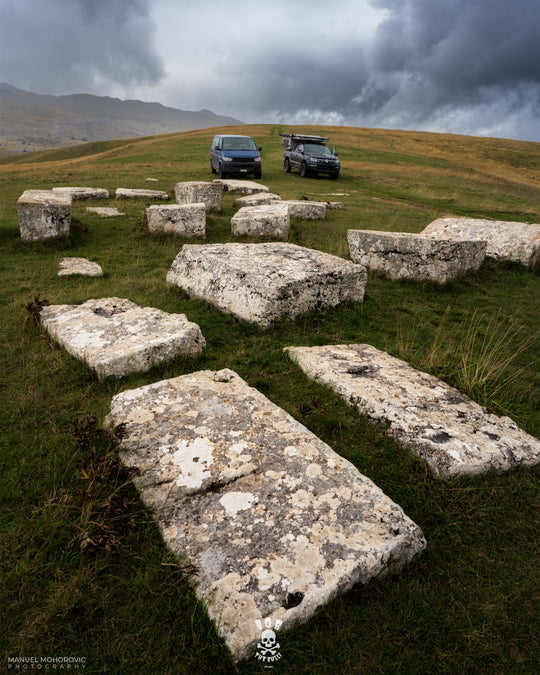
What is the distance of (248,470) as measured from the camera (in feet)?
8.38

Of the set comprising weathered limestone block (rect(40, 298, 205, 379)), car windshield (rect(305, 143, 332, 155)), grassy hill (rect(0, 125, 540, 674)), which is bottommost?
grassy hill (rect(0, 125, 540, 674))

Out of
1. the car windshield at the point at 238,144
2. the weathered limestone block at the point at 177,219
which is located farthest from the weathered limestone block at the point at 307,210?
the car windshield at the point at 238,144

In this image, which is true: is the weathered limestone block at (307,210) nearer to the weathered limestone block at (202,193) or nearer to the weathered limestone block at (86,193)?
the weathered limestone block at (202,193)

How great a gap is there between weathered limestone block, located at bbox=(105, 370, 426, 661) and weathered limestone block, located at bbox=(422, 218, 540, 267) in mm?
7284

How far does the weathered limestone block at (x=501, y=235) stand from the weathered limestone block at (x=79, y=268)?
6.97 metres

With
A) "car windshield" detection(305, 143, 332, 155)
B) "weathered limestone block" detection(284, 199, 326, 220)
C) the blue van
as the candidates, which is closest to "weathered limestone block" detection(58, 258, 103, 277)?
"weathered limestone block" detection(284, 199, 326, 220)

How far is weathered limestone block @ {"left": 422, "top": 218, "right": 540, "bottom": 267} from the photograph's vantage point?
8.08 m

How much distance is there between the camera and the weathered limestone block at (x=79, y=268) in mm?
6672

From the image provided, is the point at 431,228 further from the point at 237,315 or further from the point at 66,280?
the point at 66,280

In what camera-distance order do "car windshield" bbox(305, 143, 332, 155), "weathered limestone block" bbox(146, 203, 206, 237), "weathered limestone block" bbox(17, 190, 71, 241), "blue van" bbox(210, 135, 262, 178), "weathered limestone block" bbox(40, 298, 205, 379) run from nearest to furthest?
1. "weathered limestone block" bbox(40, 298, 205, 379)
2. "weathered limestone block" bbox(17, 190, 71, 241)
3. "weathered limestone block" bbox(146, 203, 206, 237)
4. "blue van" bbox(210, 135, 262, 178)
5. "car windshield" bbox(305, 143, 332, 155)

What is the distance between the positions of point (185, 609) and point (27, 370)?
9.56 ft

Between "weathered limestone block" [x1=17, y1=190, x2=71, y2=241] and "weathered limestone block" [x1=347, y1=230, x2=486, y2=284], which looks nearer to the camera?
"weathered limestone block" [x1=347, y1=230, x2=486, y2=284]

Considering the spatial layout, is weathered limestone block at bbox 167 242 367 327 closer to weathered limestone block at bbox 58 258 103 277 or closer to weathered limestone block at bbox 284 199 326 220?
weathered limestone block at bbox 58 258 103 277

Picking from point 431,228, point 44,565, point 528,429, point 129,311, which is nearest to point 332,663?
point 44,565
